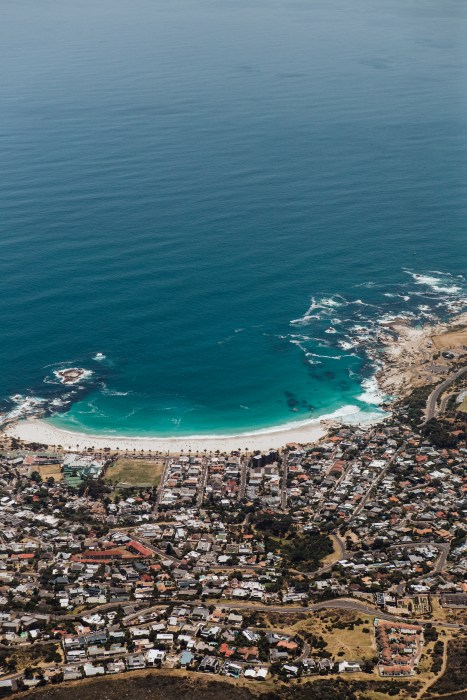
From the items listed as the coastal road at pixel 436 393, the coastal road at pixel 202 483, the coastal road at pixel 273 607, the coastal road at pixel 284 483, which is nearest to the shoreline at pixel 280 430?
the coastal road at pixel 436 393

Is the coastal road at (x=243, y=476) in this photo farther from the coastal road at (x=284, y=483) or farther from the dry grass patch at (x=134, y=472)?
the dry grass patch at (x=134, y=472)

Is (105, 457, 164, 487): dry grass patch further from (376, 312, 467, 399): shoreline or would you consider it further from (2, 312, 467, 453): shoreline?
(376, 312, 467, 399): shoreline

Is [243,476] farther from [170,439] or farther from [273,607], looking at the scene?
[273,607]

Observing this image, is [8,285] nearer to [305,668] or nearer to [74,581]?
[74,581]

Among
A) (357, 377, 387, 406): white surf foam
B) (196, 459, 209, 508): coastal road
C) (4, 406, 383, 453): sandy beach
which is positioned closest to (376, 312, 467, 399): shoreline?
(357, 377, 387, 406): white surf foam

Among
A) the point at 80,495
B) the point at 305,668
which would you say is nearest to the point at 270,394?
the point at 80,495
